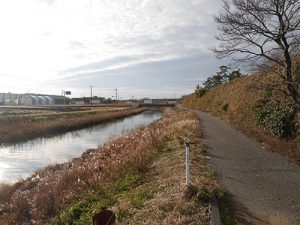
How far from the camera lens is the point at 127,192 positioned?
8.86 meters

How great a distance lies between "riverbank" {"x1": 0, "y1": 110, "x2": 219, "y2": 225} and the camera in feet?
22.1

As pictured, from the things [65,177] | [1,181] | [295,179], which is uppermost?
[295,179]

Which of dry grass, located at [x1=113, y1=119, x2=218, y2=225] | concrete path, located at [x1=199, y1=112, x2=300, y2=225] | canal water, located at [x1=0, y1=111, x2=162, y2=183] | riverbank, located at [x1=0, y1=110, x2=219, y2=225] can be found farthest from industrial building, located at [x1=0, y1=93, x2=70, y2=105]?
dry grass, located at [x1=113, y1=119, x2=218, y2=225]

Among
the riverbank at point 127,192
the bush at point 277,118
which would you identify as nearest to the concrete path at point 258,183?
the riverbank at point 127,192

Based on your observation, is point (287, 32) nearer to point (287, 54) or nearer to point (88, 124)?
point (287, 54)

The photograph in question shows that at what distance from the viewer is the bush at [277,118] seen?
13523 millimetres

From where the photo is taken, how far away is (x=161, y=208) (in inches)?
267

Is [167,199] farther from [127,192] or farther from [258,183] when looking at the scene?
[258,183]

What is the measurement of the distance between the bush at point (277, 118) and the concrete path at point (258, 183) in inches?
46.5

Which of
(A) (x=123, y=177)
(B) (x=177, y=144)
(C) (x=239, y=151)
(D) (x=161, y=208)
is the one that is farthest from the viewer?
(B) (x=177, y=144)

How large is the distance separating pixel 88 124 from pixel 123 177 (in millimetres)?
34264

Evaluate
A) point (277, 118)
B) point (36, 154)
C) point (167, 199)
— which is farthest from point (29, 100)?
point (167, 199)

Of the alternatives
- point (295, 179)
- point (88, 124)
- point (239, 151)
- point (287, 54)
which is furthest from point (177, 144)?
point (88, 124)

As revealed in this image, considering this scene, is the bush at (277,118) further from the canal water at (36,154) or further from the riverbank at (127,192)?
the canal water at (36,154)
